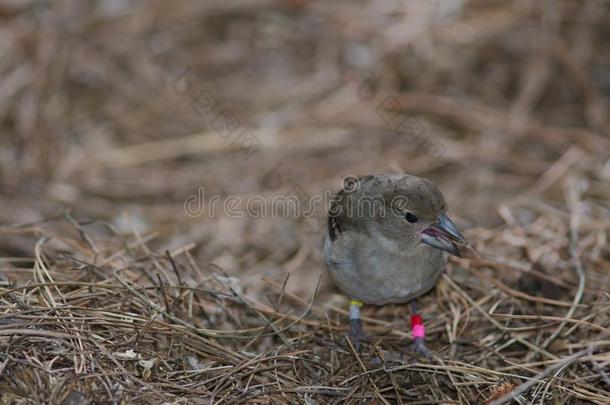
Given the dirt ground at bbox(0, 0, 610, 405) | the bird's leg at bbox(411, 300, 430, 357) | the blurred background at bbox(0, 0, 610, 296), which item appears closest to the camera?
the dirt ground at bbox(0, 0, 610, 405)

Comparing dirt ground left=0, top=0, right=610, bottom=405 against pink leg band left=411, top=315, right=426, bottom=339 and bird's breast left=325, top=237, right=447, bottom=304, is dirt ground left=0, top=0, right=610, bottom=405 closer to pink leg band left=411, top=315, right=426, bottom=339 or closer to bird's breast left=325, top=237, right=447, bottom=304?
pink leg band left=411, top=315, right=426, bottom=339

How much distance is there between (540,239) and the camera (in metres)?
4.76

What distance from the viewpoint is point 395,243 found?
3.96m

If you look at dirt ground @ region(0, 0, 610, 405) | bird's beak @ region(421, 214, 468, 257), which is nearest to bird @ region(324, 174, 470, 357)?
bird's beak @ region(421, 214, 468, 257)

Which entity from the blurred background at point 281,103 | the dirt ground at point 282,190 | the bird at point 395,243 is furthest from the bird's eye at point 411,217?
the blurred background at point 281,103

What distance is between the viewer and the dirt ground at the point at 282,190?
11.7 feet

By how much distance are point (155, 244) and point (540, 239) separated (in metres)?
2.69

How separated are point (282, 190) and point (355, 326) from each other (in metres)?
2.08

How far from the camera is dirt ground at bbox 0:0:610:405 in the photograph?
358 cm

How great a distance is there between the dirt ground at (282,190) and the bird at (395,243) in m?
0.31

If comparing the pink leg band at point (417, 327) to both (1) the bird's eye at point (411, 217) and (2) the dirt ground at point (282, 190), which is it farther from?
(1) the bird's eye at point (411, 217)

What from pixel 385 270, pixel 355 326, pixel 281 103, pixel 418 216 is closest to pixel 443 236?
pixel 418 216

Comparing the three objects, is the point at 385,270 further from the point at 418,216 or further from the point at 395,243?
the point at 418,216

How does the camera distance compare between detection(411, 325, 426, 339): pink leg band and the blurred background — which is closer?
detection(411, 325, 426, 339): pink leg band
